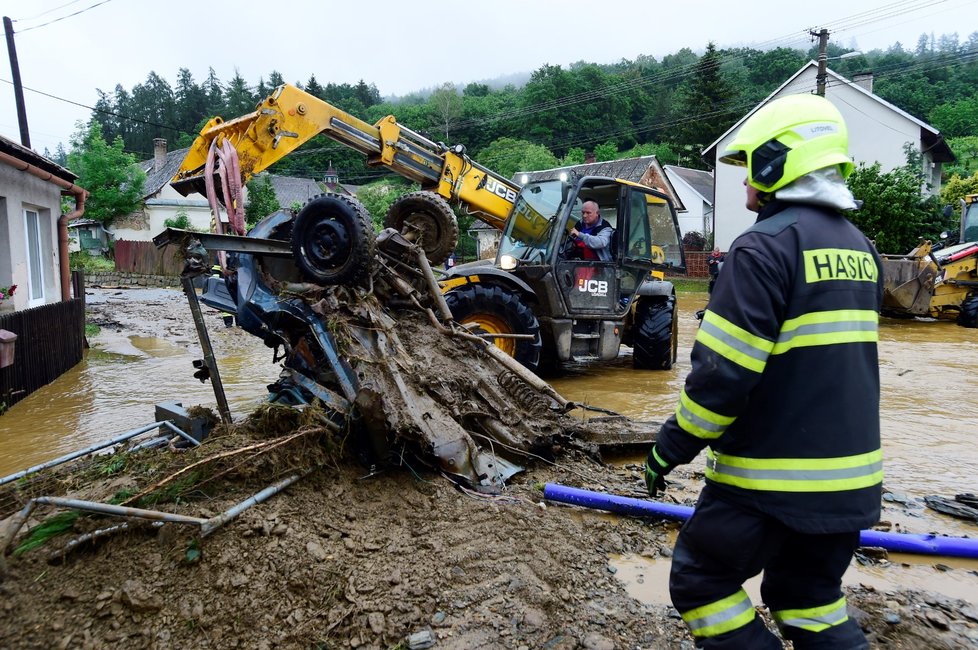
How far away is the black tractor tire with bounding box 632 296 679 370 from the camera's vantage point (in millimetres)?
8953

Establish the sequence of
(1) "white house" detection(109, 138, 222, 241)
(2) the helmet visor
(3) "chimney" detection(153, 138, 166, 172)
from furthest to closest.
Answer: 1. (3) "chimney" detection(153, 138, 166, 172)
2. (1) "white house" detection(109, 138, 222, 241)
3. (2) the helmet visor

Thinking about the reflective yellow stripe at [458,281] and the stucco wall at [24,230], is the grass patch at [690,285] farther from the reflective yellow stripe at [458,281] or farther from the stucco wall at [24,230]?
the stucco wall at [24,230]

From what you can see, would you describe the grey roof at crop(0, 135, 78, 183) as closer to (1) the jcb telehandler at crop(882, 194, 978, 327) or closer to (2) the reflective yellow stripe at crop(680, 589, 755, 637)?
(2) the reflective yellow stripe at crop(680, 589, 755, 637)

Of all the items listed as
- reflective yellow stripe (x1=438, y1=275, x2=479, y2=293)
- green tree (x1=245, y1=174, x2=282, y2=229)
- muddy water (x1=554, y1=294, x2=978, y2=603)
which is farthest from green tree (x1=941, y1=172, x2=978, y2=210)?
green tree (x1=245, y1=174, x2=282, y2=229)

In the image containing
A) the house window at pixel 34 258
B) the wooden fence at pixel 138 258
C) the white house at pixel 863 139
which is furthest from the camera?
the white house at pixel 863 139

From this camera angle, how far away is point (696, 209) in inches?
1613

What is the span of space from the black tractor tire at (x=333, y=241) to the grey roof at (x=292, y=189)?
44512 mm

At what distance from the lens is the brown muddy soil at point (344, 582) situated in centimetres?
272

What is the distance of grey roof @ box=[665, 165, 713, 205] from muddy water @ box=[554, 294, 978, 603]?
95.4 ft

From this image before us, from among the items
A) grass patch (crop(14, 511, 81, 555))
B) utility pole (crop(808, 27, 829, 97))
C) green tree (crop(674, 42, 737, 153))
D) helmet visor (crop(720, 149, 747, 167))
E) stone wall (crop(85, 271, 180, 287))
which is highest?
green tree (crop(674, 42, 737, 153))

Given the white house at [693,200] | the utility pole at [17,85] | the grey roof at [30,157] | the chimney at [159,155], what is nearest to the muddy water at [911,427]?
the grey roof at [30,157]

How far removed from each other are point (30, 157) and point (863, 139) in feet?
105

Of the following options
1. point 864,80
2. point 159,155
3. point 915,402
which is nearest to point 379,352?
point 915,402

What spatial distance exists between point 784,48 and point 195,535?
8586 centimetres
